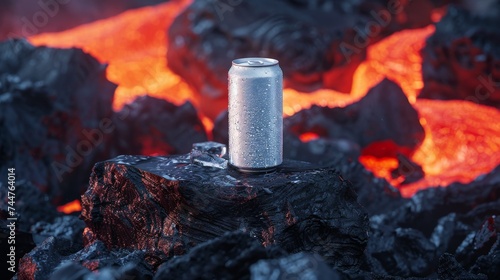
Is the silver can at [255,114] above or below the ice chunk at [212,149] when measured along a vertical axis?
above

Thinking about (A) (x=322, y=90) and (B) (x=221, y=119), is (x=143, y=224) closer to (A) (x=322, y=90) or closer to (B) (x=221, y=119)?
(B) (x=221, y=119)

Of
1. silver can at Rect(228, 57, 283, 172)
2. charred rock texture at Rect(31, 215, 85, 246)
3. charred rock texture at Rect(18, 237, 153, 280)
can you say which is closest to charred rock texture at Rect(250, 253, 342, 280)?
charred rock texture at Rect(18, 237, 153, 280)

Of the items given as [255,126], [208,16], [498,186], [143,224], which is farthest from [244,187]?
[208,16]

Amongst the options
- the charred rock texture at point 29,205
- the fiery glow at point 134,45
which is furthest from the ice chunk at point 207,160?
the fiery glow at point 134,45

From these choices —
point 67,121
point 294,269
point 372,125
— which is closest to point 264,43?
point 372,125

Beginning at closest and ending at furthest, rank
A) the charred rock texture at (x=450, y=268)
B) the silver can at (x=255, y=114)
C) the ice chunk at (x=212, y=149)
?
the silver can at (x=255, y=114)
the charred rock texture at (x=450, y=268)
the ice chunk at (x=212, y=149)

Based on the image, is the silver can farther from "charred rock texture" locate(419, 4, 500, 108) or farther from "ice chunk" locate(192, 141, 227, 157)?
"charred rock texture" locate(419, 4, 500, 108)

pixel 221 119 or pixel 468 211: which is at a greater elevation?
pixel 221 119

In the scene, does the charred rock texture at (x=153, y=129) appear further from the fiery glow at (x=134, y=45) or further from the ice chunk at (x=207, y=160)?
the ice chunk at (x=207, y=160)
